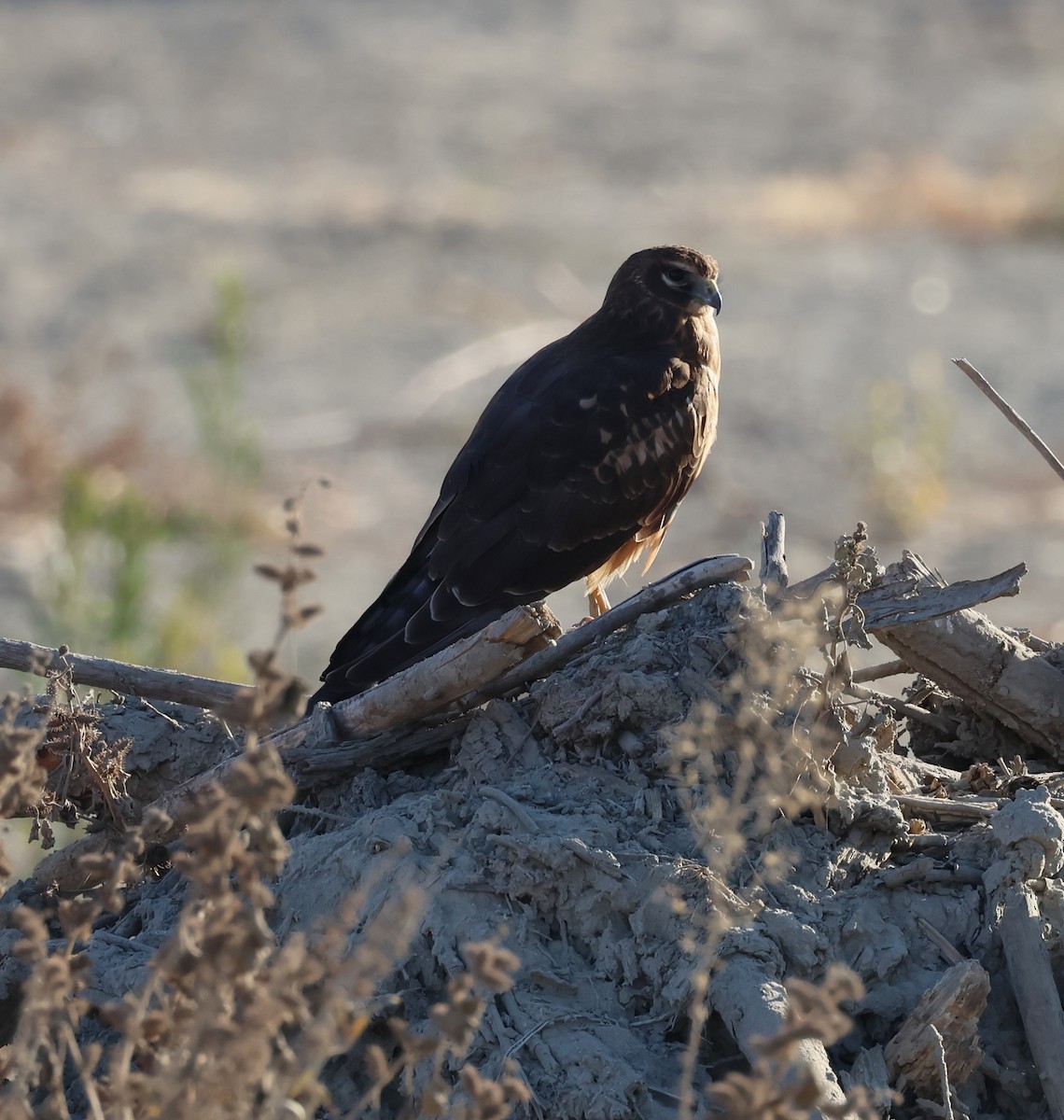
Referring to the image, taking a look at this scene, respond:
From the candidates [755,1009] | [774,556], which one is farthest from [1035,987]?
[774,556]

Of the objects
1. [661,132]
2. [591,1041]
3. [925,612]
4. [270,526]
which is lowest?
[270,526]

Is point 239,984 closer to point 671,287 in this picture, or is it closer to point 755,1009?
point 755,1009

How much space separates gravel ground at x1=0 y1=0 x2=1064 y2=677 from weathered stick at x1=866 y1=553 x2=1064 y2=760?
4.87 m

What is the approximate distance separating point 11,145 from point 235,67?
510cm

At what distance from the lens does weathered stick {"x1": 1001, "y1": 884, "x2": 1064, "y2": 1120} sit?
279 centimetres

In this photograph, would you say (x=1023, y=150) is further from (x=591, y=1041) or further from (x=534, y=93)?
(x=591, y=1041)

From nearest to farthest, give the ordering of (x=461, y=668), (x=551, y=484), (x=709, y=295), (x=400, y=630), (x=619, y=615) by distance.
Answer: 1. (x=461, y=668)
2. (x=619, y=615)
3. (x=400, y=630)
4. (x=551, y=484)
5. (x=709, y=295)

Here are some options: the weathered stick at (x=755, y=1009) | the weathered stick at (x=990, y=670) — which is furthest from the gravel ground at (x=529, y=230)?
the weathered stick at (x=755, y=1009)

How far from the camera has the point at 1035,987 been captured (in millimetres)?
2875

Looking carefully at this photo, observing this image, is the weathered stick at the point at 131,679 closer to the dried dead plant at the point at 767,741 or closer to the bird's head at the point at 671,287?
the dried dead plant at the point at 767,741

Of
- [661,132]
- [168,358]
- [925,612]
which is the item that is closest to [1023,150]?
[661,132]

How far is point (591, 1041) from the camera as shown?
2.78 metres

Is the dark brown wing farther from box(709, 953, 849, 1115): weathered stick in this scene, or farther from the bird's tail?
box(709, 953, 849, 1115): weathered stick

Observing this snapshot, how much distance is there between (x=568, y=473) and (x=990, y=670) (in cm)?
175
